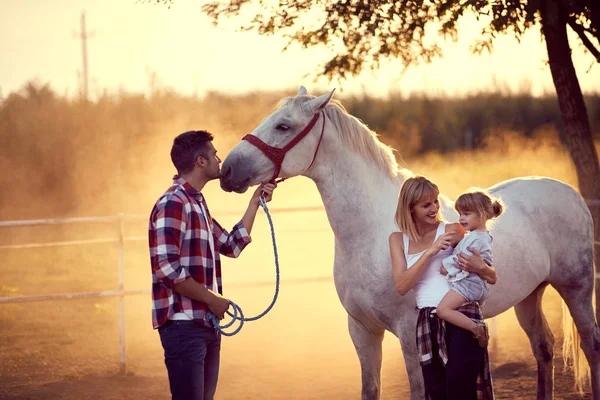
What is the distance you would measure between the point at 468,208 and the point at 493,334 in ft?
11.7

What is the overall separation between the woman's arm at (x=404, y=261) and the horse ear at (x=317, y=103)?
74cm

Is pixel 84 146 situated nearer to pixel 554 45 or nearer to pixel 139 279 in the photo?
pixel 139 279

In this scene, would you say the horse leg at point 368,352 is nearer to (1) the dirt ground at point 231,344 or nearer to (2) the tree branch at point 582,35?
(1) the dirt ground at point 231,344

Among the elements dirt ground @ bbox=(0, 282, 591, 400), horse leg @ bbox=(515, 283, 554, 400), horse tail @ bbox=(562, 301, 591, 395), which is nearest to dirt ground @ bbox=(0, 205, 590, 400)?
dirt ground @ bbox=(0, 282, 591, 400)

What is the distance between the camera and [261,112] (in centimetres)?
1648

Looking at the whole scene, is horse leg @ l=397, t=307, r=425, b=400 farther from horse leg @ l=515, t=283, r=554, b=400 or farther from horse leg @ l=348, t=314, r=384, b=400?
horse leg @ l=515, t=283, r=554, b=400

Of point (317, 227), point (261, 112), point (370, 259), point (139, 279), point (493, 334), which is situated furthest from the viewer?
point (261, 112)

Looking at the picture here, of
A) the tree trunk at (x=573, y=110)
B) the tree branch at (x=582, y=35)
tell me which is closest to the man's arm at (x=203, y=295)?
the tree trunk at (x=573, y=110)

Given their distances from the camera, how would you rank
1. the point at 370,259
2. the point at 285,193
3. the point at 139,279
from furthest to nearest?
the point at 285,193
the point at 139,279
the point at 370,259

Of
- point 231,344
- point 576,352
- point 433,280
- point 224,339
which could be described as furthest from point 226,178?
point 224,339

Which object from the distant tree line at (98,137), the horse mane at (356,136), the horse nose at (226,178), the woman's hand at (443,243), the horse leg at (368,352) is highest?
the distant tree line at (98,137)

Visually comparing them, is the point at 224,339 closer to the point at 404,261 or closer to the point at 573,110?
the point at 573,110

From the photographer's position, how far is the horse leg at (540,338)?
423 centimetres

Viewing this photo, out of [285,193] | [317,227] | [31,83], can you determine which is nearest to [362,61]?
[317,227]
